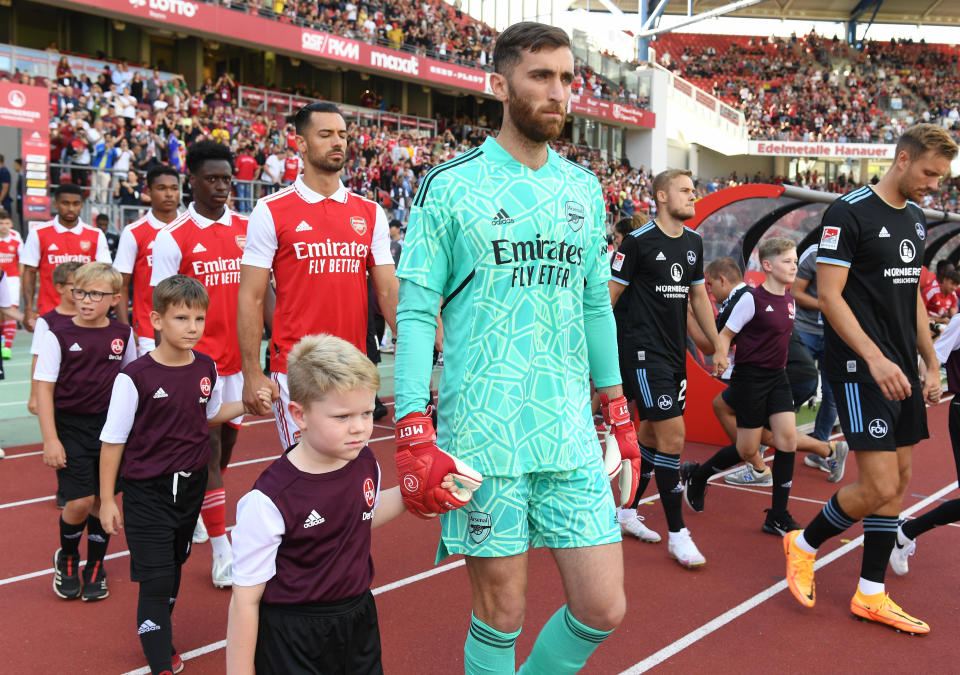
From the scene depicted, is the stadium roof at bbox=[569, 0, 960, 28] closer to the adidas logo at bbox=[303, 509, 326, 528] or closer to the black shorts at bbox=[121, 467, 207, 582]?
the black shorts at bbox=[121, 467, 207, 582]

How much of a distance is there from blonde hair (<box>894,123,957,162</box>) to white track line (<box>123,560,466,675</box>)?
3.25 metres

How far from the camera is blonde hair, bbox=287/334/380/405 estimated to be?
2.37m

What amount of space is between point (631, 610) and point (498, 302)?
2.47 m

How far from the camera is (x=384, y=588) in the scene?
15.4 ft

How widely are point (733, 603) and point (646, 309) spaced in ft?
5.96

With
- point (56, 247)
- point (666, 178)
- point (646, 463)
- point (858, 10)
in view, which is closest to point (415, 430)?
point (666, 178)

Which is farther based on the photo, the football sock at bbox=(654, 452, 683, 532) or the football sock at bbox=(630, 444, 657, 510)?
the football sock at bbox=(630, 444, 657, 510)

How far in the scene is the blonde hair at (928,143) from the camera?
405 centimetres

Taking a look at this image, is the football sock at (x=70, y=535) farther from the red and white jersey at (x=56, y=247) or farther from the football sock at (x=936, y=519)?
the football sock at (x=936, y=519)

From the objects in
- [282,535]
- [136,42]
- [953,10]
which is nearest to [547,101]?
[282,535]

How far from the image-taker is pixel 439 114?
38.0 m

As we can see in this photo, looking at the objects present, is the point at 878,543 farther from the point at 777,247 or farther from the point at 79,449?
the point at 79,449

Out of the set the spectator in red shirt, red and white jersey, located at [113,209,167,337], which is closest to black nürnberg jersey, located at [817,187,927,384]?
red and white jersey, located at [113,209,167,337]

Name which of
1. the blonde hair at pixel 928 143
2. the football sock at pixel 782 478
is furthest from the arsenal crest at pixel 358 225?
the football sock at pixel 782 478
